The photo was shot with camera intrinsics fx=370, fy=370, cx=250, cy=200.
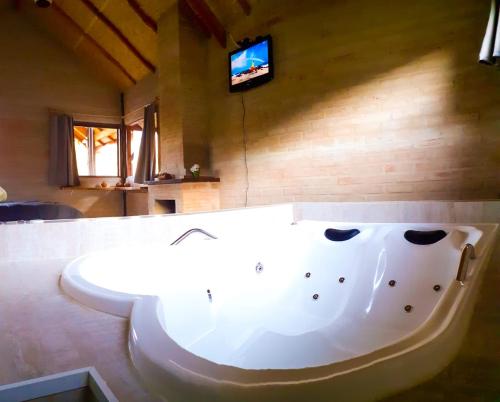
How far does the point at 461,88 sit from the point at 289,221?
159 centimetres

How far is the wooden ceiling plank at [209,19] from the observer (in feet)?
14.5

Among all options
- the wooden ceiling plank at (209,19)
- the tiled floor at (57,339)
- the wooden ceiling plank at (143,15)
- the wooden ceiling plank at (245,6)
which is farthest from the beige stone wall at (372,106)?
the tiled floor at (57,339)

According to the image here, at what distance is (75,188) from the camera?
6.18m

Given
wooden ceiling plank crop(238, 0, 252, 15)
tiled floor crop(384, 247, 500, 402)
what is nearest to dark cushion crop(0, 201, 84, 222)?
tiled floor crop(384, 247, 500, 402)

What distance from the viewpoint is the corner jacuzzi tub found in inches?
23.7

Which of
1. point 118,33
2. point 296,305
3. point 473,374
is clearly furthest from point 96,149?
point 473,374

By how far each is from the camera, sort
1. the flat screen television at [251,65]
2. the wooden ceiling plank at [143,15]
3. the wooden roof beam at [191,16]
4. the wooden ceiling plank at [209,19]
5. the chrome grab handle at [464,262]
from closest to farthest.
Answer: the chrome grab handle at [464,262] < the flat screen television at [251,65] < the wooden ceiling plank at [209,19] < the wooden roof beam at [191,16] < the wooden ceiling plank at [143,15]

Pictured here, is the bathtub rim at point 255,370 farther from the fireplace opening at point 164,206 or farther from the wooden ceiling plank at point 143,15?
the wooden ceiling plank at point 143,15

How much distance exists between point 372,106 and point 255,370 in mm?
2934

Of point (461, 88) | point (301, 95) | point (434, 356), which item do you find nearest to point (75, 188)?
point (301, 95)

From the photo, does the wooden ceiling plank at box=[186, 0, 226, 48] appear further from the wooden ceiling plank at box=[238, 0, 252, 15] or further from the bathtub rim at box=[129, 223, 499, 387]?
the bathtub rim at box=[129, 223, 499, 387]

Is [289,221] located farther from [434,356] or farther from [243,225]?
[434,356]

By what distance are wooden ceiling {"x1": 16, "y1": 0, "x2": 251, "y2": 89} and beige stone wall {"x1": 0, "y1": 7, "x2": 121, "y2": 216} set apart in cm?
30

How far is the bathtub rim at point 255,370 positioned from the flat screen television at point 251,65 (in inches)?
134
